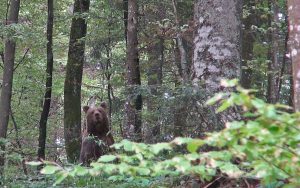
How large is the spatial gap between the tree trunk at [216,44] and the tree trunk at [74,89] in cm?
801

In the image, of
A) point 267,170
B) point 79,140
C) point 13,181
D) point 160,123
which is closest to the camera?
point 267,170

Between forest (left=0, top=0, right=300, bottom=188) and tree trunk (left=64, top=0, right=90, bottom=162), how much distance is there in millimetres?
34

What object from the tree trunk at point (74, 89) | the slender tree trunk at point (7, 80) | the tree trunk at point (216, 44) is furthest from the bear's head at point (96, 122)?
the tree trunk at point (216, 44)

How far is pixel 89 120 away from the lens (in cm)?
1346

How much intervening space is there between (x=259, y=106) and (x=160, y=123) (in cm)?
560

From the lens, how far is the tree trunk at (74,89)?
1523cm

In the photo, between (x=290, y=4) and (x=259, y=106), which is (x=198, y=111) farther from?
(x=259, y=106)

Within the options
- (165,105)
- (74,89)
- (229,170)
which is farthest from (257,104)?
(74,89)

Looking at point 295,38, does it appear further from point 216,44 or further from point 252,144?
point 252,144

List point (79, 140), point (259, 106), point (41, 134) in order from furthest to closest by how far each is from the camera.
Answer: point (41, 134), point (79, 140), point (259, 106)

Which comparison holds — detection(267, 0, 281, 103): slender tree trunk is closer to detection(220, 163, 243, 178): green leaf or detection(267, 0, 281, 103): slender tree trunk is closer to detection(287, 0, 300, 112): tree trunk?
detection(287, 0, 300, 112): tree trunk

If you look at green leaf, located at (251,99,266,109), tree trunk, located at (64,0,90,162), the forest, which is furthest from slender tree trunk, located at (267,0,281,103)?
green leaf, located at (251,99,266,109)

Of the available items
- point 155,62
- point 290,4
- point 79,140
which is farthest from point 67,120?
point 290,4

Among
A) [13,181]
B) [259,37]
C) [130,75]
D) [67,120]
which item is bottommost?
[13,181]
